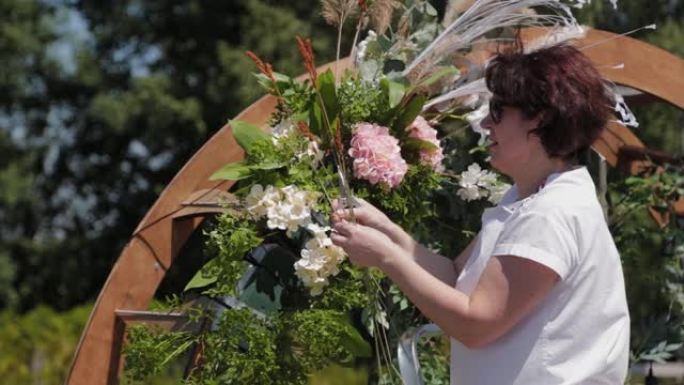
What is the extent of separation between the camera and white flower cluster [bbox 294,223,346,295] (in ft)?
8.50

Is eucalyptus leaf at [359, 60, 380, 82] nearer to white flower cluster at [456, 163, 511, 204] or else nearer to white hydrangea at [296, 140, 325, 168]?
white hydrangea at [296, 140, 325, 168]

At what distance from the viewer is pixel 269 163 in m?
2.71

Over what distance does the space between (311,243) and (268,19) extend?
816cm

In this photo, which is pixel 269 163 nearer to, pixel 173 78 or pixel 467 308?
pixel 467 308

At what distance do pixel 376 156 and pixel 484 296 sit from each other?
2.49 feet

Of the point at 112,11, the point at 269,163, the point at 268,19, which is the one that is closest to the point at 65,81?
the point at 112,11

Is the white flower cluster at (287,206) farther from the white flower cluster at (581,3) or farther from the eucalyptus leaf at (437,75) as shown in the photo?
the white flower cluster at (581,3)

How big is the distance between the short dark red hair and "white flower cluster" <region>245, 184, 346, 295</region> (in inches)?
27.3

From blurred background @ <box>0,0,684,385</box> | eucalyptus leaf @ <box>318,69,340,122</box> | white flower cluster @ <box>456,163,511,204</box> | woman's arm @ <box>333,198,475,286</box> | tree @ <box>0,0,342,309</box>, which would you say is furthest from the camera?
tree @ <box>0,0,342,309</box>

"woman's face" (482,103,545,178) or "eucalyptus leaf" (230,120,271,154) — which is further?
"eucalyptus leaf" (230,120,271,154)

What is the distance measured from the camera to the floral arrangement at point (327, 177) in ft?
8.66

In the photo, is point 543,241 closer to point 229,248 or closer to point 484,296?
point 484,296

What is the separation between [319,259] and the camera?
2.62 meters

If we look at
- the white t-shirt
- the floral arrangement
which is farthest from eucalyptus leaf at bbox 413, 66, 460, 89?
the white t-shirt
